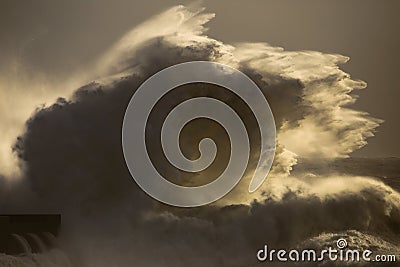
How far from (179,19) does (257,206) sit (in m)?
1.26

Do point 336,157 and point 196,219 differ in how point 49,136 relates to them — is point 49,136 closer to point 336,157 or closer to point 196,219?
point 196,219

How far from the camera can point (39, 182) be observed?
11.1 feet

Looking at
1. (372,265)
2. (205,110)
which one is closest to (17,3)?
(205,110)
